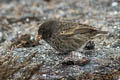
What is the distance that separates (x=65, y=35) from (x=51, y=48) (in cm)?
71

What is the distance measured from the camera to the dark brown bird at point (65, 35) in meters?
7.40

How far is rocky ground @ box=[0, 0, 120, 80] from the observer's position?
6.71 metres

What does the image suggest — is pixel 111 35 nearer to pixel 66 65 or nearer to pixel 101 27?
pixel 101 27

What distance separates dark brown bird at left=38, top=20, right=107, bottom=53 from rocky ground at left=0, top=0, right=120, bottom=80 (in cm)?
19

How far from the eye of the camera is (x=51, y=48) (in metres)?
8.09

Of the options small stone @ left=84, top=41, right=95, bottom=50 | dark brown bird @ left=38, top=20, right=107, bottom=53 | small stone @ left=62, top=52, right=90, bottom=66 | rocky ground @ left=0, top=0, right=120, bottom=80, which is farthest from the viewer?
small stone @ left=84, top=41, right=95, bottom=50

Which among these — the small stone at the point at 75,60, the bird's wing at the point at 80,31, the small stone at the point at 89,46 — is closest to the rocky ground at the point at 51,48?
the small stone at the point at 75,60

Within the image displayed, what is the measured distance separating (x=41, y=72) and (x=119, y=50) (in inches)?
62.0

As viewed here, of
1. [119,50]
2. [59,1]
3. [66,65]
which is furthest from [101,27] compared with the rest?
[59,1]

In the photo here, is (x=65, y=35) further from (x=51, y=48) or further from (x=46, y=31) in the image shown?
(x=51, y=48)

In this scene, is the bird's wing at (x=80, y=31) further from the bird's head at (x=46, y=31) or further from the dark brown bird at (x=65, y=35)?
the bird's head at (x=46, y=31)

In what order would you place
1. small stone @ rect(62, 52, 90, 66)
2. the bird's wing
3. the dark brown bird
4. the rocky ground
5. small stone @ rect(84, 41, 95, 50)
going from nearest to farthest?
the rocky ground < small stone @ rect(62, 52, 90, 66) < the dark brown bird < the bird's wing < small stone @ rect(84, 41, 95, 50)

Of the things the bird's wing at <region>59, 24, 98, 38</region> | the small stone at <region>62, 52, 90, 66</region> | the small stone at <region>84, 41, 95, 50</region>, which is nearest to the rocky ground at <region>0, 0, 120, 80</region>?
the small stone at <region>62, 52, 90, 66</region>

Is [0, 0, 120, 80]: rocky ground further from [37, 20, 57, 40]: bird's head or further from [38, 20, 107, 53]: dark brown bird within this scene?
[37, 20, 57, 40]: bird's head
